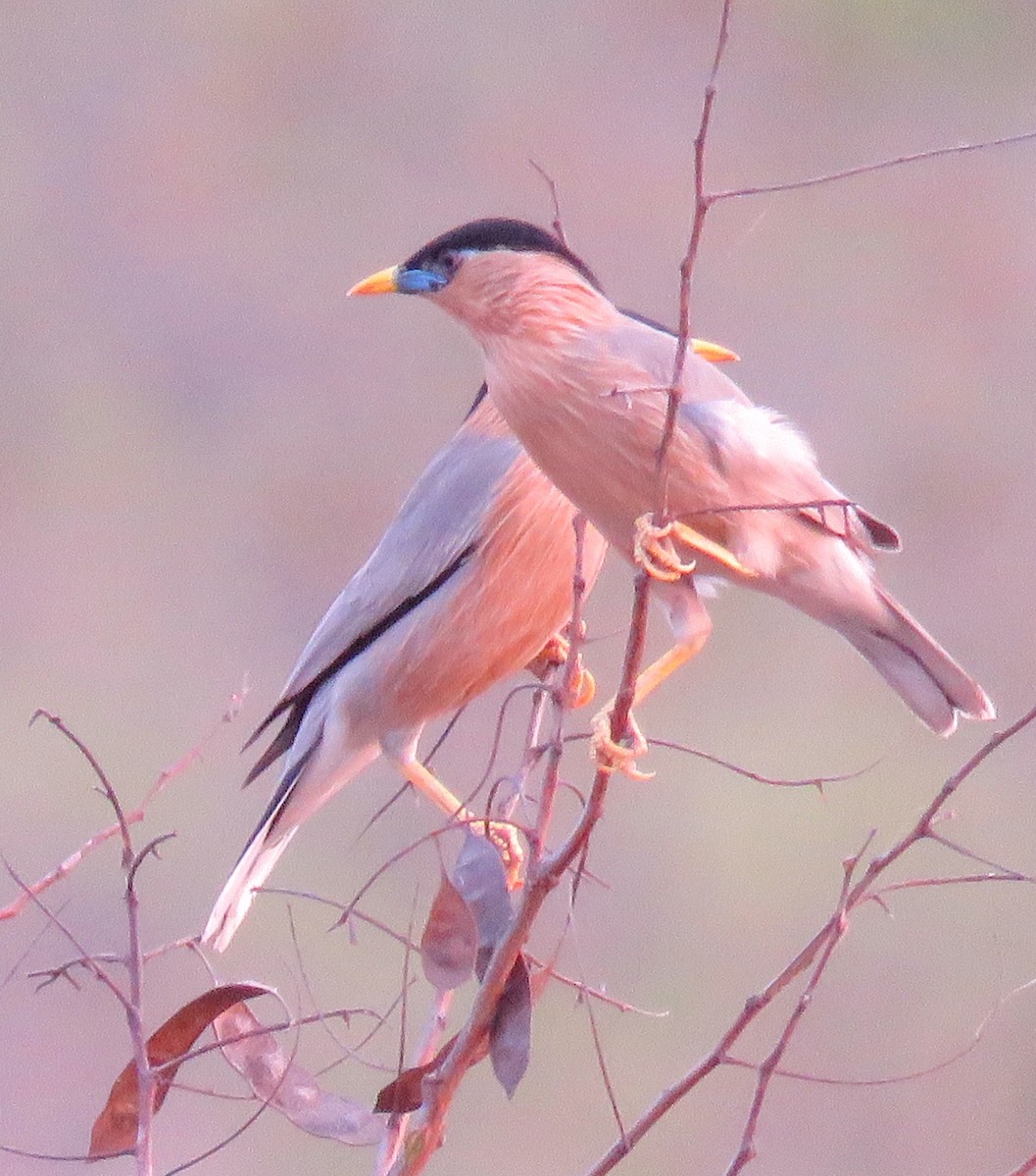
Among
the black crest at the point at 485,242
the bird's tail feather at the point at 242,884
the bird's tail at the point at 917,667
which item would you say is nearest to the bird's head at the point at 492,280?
the black crest at the point at 485,242

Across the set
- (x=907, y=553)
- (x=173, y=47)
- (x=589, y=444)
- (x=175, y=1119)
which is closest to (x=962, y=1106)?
(x=907, y=553)

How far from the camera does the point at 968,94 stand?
11.1 ft

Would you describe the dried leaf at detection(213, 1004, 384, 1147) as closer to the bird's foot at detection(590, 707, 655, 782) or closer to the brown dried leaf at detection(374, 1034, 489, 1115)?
the brown dried leaf at detection(374, 1034, 489, 1115)

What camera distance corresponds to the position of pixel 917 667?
4.42 ft

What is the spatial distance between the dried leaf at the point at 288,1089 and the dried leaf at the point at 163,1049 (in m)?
0.02

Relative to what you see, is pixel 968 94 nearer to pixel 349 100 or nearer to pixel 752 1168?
pixel 349 100

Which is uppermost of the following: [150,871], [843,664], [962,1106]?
[150,871]

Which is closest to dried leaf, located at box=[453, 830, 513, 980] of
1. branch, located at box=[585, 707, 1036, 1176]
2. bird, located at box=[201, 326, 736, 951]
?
branch, located at box=[585, 707, 1036, 1176]

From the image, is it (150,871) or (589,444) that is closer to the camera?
(589,444)

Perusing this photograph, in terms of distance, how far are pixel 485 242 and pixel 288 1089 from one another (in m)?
0.65

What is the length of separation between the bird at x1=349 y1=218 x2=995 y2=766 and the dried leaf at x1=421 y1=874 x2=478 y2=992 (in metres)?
0.24

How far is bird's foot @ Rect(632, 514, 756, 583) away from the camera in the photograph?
1.11 metres

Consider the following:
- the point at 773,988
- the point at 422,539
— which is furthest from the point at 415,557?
the point at 773,988

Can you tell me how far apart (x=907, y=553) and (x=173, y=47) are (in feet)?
5.69
